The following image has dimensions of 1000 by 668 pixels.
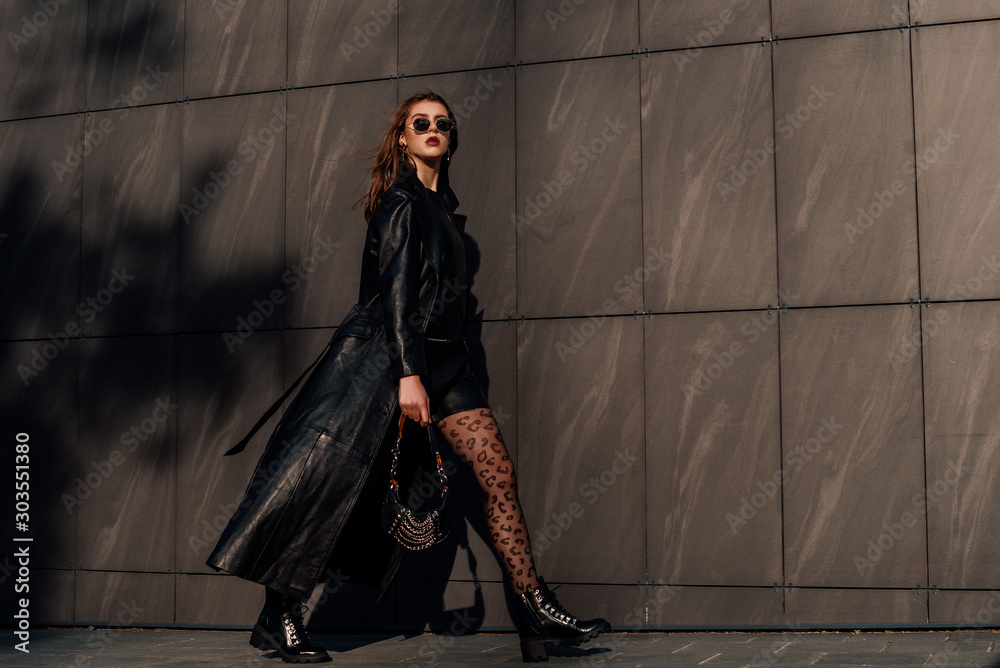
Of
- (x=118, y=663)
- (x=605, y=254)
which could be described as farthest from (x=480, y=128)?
(x=118, y=663)

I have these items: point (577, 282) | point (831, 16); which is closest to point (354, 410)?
point (577, 282)

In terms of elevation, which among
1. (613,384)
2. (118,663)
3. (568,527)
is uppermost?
(613,384)

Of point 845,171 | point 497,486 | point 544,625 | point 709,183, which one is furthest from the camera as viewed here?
point 709,183

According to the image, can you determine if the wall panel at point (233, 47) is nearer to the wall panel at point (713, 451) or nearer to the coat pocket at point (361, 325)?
the coat pocket at point (361, 325)

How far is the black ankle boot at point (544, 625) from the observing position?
4258 mm

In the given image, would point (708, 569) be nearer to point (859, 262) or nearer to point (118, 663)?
point (859, 262)

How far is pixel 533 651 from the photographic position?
4.41 m

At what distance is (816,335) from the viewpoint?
544 cm

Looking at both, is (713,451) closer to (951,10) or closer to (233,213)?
(951,10)

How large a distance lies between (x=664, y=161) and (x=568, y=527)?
210cm

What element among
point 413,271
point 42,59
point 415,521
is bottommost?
point 415,521

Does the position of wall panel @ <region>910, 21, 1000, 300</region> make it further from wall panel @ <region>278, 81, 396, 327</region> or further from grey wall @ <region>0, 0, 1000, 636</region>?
wall panel @ <region>278, 81, 396, 327</region>

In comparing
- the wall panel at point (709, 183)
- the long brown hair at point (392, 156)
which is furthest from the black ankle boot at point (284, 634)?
the wall panel at point (709, 183)

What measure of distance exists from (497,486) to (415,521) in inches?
15.3
